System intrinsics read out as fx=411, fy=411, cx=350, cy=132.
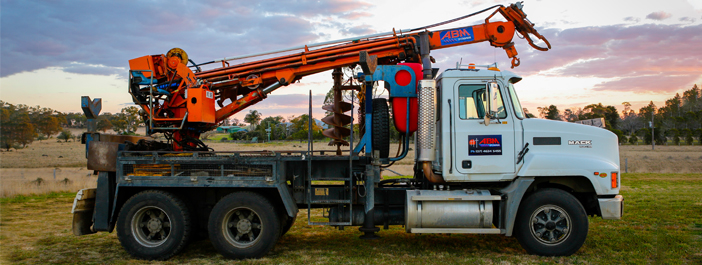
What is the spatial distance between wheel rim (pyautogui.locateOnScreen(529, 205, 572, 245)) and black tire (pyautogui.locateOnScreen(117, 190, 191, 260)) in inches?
213

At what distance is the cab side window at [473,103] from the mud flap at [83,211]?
20.1ft

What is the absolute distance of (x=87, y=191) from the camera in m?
6.68

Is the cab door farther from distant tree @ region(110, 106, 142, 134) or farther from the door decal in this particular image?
distant tree @ region(110, 106, 142, 134)

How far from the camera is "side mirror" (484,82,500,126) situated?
19.8 ft

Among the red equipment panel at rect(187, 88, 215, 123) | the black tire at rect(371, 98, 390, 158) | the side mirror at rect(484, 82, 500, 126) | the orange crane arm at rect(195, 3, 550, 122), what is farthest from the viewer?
the orange crane arm at rect(195, 3, 550, 122)

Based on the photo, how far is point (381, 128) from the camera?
6859 millimetres

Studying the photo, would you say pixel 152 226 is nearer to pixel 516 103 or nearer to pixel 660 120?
pixel 516 103

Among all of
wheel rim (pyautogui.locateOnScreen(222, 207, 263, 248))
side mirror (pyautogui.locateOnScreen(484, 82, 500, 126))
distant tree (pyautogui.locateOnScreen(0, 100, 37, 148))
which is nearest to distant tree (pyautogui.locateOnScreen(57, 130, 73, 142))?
distant tree (pyautogui.locateOnScreen(0, 100, 37, 148))

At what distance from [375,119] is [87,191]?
4.84 meters

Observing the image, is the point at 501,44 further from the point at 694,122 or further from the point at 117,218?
the point at 694,122

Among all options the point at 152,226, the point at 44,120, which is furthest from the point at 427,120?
the point at 44,120

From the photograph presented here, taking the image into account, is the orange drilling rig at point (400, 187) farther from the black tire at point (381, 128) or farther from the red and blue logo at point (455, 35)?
the red and blue logo at point (455, 35)

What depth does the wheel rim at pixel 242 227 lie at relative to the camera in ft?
21.1

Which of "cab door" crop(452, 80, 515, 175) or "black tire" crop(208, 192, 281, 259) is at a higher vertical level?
"cab door" crop(452, 80, 515, 175)
